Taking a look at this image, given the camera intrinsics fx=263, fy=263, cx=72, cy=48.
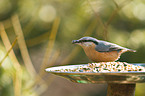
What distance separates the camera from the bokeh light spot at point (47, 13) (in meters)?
3.37

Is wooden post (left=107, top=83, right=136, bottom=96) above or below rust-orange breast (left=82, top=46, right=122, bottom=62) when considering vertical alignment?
below

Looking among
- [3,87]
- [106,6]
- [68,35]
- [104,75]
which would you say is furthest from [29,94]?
[104,75]

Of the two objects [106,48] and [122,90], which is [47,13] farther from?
[122,90]

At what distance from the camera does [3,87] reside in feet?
7.42

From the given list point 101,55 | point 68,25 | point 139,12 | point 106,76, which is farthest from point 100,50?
point 139,12

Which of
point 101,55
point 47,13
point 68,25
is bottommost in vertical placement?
point 68,25

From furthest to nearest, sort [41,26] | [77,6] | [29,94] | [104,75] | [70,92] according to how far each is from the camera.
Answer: [70,92]
[41,26]
[77,6]
[29,94]
[104,75]

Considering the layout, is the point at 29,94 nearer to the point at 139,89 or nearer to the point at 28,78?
the point at 28,78

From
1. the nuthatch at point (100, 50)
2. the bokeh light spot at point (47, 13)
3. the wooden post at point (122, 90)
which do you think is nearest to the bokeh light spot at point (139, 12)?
the bokeh light spot at point (47, 13)

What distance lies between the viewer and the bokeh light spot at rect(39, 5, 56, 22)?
11.1 feet

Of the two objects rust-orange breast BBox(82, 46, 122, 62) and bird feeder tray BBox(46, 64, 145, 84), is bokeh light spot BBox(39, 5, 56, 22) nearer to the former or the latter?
rust-orange breast BBox(82, 46, 122, 62)

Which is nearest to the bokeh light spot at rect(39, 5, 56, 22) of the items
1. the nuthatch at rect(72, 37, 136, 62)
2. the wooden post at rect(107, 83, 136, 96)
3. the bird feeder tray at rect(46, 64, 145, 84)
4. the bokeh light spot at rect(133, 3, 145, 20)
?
the bokeh light spot at rect(133, 3, 145, 20)

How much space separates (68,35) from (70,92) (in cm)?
145

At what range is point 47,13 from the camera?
132 inches
